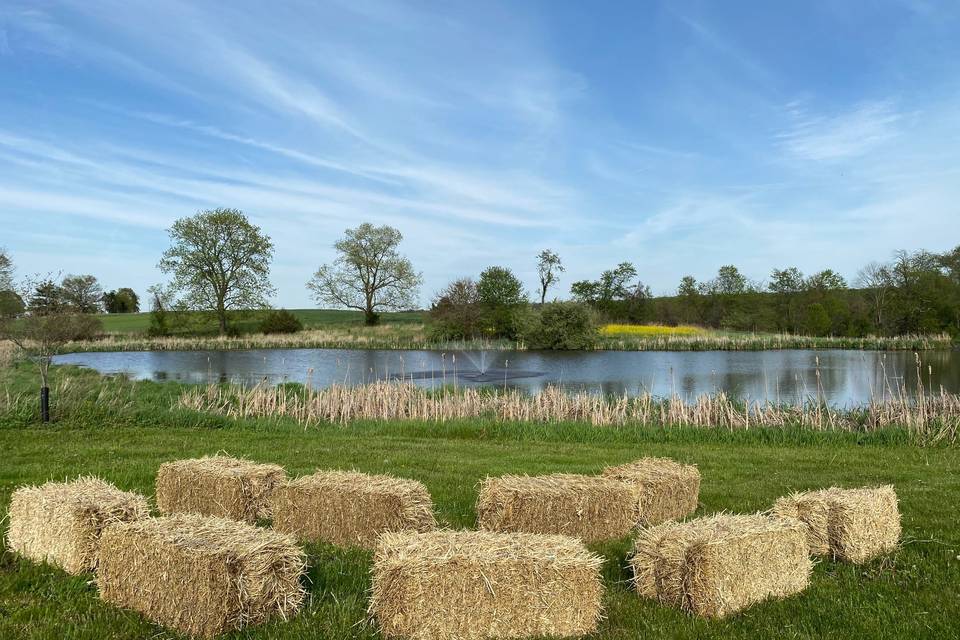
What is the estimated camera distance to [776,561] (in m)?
4.70

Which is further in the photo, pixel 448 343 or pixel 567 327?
pixel 448 343

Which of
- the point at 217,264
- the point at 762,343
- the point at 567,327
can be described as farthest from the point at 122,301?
the point at 762,343

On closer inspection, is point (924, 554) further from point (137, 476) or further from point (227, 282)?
point (227, 282)

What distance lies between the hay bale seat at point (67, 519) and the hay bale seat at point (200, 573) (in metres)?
0.55

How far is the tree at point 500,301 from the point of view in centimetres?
A: 5025

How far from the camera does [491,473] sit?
8.51 meters

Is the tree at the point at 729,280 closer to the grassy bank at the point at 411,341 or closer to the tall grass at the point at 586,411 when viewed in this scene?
the grassy bank at the point at 411,341

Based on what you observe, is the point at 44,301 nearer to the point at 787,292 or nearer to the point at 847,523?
the point at 847,523

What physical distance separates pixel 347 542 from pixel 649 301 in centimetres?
6615

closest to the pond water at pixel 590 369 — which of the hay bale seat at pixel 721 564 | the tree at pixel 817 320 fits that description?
the hay bale seat at pixel 721 564

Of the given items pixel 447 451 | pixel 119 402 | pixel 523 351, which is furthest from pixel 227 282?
pixel 447 451

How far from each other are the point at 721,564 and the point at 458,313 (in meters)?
43.6

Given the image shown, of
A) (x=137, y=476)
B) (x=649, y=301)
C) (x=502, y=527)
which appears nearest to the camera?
(x=502, y=527)

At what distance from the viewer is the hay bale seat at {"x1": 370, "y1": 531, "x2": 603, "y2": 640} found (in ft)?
13.1
